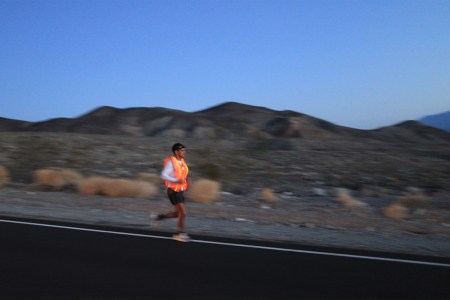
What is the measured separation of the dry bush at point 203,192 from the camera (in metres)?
17.8

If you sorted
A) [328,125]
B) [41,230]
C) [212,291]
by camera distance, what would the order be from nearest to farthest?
[212,291]
[41,230]
[328,125]

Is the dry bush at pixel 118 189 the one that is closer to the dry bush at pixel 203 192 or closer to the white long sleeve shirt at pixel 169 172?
the dry bush at pixel 203 192

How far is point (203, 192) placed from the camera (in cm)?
1798

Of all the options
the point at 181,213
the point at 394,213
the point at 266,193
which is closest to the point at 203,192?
the point at 266,193

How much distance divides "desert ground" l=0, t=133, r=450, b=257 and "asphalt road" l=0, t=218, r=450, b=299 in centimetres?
153

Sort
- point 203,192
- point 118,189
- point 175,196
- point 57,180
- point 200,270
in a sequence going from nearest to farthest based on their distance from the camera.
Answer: point 200,270
point 175,196
point 203,192
point 118,189
point 57,180

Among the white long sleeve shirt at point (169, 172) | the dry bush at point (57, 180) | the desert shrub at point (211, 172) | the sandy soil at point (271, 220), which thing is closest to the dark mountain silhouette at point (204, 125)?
the desert shrub at point (211, 172)

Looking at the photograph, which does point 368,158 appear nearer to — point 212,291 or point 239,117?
point 212,291

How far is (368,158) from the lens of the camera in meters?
35.1

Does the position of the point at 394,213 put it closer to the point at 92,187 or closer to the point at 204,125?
the point at 92,187

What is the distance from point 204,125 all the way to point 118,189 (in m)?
80.8

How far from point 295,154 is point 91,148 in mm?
14987

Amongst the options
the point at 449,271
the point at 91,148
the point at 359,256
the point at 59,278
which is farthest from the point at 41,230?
the point at 91,148

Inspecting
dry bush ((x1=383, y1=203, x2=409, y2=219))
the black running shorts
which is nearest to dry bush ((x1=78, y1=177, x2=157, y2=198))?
dry bush ((x1=383, y1=203, x2=409, y2=219))
